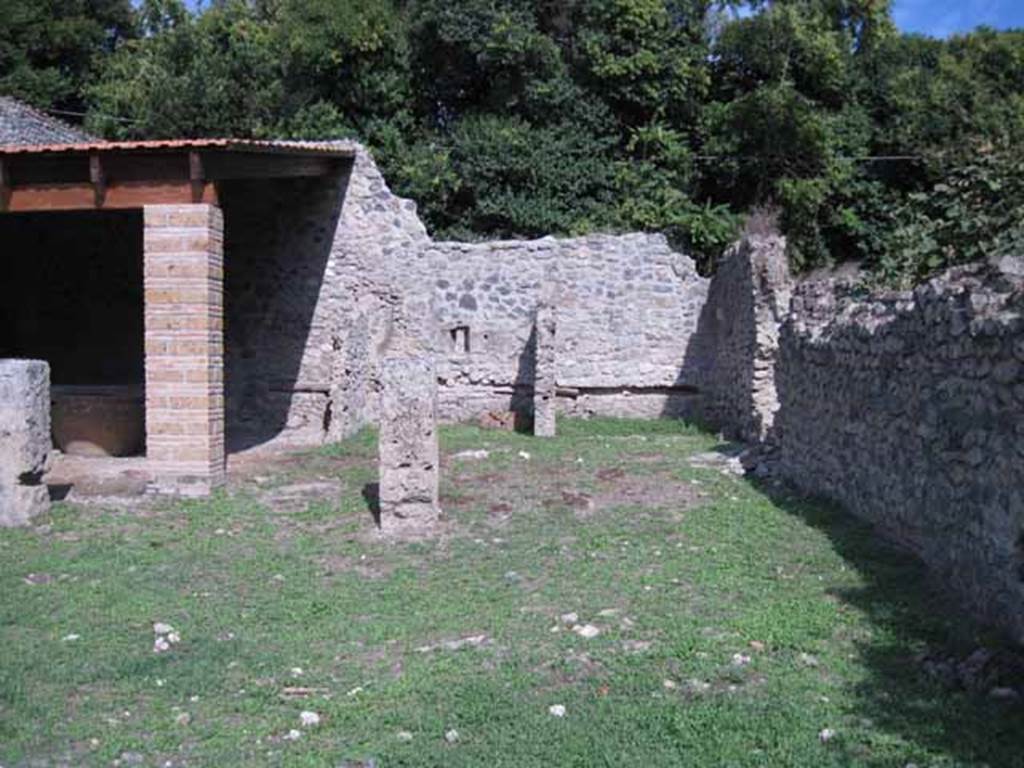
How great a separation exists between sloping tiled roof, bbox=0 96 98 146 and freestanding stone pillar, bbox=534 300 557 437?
908cm

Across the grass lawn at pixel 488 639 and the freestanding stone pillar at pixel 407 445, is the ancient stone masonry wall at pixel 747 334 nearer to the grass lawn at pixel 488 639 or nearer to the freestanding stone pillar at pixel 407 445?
the grass lawn at pixel 488 639

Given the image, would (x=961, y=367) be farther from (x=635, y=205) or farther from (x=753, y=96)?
(x=753, y=96)

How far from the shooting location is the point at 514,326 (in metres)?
15.8

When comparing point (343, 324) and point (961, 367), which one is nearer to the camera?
point (961, 367)

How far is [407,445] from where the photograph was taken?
28.2ft

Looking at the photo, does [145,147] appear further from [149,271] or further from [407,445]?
[407,445]

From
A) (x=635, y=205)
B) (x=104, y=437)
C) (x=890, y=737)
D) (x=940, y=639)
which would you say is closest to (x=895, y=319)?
(x=940, y=639)

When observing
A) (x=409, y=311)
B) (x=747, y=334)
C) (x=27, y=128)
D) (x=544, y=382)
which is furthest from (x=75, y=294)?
(x=747, y=334)

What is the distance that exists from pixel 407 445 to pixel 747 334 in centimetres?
590

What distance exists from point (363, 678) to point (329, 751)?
0.87m

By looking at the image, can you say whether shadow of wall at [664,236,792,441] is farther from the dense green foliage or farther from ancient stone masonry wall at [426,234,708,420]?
the dense green foliage

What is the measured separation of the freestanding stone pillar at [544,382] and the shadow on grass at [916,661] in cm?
723

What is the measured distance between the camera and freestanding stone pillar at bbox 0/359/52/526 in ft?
29.0

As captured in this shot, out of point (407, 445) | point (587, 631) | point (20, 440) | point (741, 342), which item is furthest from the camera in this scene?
point (741, 342)
